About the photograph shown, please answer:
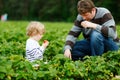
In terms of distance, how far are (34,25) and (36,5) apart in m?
69.4

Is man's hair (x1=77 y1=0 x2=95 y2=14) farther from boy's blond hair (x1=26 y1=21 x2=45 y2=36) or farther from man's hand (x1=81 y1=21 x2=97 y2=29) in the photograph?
boy's blond hair (x1=26 y1=21 x2=45 y2=36)

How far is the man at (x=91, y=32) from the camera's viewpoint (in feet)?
25.0

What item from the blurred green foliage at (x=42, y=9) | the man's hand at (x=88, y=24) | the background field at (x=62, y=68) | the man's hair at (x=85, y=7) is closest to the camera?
the background field at (x=62, y=68)

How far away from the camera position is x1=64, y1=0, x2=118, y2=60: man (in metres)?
7.61

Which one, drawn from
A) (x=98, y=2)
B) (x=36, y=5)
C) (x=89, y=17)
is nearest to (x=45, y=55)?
(x=89, y=17)

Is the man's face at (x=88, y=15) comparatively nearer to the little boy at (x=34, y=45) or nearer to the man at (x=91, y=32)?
the man at (x=91, y=32)

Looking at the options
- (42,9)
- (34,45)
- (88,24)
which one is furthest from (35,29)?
(42,9)

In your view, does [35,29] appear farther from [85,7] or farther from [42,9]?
[42,9]

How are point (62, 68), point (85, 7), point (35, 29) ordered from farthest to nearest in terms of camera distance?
1. point (35, 29)
2. point (85, 7)
3. point (62, 68)

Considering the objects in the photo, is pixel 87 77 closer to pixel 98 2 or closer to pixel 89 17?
pixel 89 17

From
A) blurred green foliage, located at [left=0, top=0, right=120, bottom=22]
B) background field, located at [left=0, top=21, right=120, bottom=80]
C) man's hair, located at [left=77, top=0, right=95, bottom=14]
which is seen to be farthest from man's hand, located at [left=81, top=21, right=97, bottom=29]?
blurred green foliage, located at [left=0, top=0, right=120, bottom=22]

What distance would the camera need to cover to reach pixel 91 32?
7895mm

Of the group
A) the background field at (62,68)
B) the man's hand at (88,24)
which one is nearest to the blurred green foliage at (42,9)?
the man's hand at (88,24)

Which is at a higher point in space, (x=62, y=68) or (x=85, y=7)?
(x=85, y=7)
